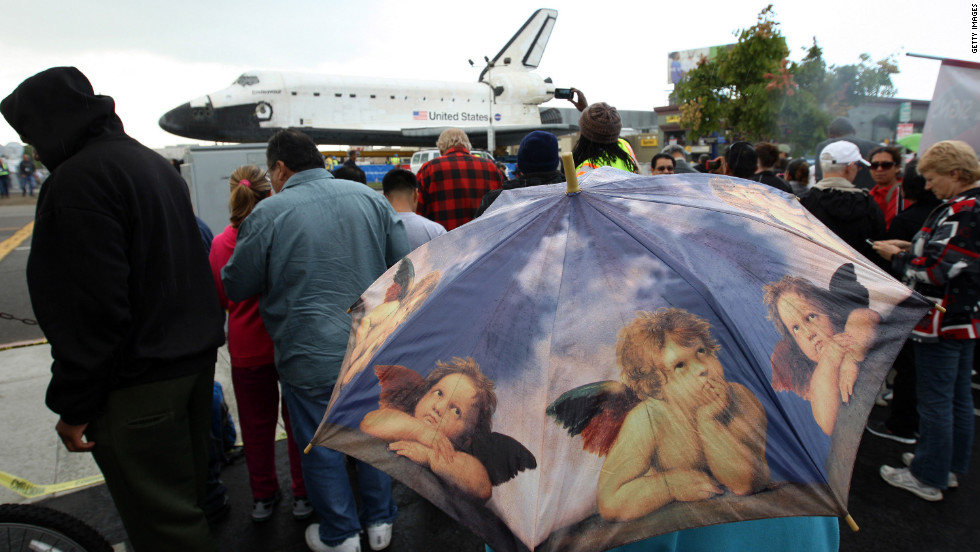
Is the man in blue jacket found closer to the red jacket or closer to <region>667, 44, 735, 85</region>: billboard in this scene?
the red jacket

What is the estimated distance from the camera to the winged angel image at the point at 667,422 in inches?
40.7

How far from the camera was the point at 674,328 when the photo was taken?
111cm

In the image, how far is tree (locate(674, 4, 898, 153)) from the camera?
870 inches

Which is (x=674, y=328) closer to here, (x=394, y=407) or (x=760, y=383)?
(x=760, y=383)

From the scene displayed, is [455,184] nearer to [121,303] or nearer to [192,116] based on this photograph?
[121,303]

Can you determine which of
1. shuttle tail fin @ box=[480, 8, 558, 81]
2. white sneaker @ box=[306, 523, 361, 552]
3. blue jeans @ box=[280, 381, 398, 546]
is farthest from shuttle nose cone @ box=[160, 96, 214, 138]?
white sneaker @ box=[306, 523, 361, 552]

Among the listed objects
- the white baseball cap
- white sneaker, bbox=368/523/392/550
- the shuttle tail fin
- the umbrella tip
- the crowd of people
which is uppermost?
the shuttle tail fin

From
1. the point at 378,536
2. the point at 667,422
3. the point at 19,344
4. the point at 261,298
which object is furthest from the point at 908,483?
the point at 19,344

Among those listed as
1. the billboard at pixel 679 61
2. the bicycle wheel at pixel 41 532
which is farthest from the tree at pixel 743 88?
the billboard at pixel 679 61

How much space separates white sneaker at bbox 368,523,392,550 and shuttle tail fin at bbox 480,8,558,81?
3689 centimetres

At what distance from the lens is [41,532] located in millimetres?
2119

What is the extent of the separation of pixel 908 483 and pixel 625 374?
361 centimetres

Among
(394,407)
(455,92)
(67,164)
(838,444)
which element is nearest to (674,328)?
(838,444)

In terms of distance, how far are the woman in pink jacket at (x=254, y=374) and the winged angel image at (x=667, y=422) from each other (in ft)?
8.04
